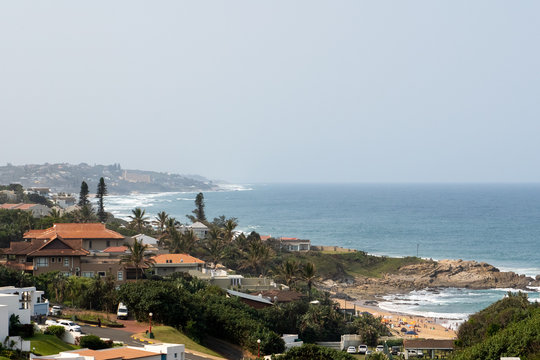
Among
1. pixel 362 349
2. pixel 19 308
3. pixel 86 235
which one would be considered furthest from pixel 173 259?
pixel 19 308

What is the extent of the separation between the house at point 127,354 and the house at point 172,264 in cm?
3080

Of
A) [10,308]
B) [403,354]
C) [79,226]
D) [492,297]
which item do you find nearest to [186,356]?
[10,308]

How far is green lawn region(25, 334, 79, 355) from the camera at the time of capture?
3262 centimetres

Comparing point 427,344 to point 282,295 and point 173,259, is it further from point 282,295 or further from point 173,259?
point 173,259

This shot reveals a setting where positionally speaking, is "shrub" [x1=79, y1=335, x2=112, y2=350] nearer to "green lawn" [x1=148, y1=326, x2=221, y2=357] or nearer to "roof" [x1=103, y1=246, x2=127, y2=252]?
"green lawn" [x1=148, y1=326, x2=221, y2=357]

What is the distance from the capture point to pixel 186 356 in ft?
121

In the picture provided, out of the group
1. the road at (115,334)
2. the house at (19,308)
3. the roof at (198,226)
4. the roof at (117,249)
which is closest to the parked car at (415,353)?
the road at (115,334)

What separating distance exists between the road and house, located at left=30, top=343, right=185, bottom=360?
17.7 ft

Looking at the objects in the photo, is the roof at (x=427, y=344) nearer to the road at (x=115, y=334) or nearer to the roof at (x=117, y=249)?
the road at (x=115, y=334)

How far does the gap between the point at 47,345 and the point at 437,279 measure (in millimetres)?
73832

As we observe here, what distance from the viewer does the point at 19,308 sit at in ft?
118

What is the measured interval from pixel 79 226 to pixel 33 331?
1257 inches

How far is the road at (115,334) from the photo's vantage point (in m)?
37.3

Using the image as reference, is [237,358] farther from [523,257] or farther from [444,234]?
[444,234]
